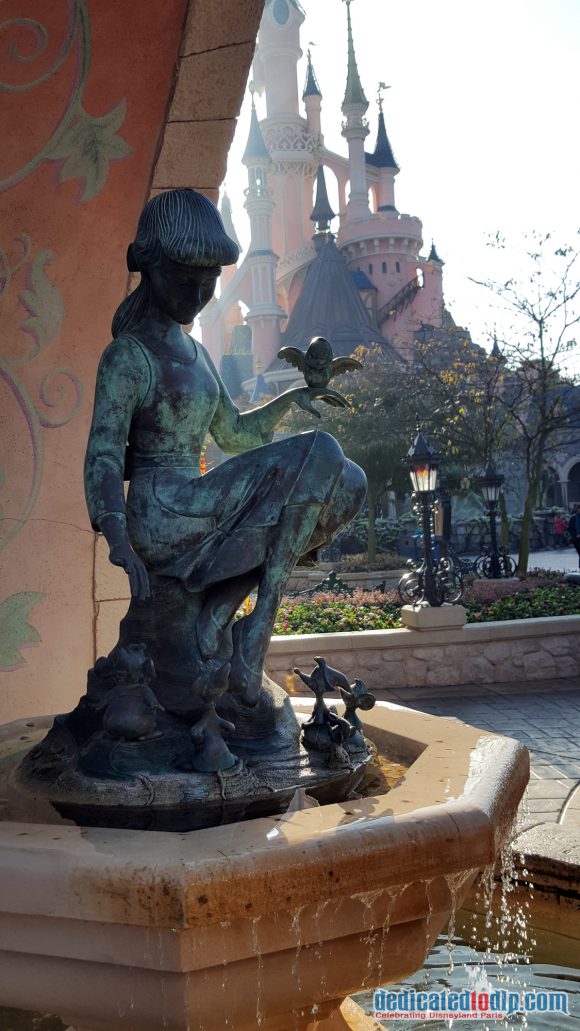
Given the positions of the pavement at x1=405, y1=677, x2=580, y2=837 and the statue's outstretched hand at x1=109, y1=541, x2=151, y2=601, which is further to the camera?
the pavement at x1=405, y1=677, x2=580, y2=837

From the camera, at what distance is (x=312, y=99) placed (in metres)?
57.0

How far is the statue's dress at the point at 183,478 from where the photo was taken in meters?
2.27

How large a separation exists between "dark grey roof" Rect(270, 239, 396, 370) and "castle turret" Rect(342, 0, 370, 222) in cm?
385

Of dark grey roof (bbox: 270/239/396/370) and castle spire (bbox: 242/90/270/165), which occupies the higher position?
castle spire (bbox: 242/90/270/165)

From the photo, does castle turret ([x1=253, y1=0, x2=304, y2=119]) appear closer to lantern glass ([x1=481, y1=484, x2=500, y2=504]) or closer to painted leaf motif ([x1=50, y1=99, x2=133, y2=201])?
lantern glass ([x1=481, y1=484, x2=500, y2=504])

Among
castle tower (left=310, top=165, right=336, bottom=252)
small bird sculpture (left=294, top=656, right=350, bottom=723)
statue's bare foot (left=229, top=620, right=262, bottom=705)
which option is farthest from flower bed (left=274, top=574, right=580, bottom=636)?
castle tower (left=310, top=165, right=336, bottom=252)

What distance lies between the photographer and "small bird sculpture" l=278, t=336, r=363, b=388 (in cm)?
267

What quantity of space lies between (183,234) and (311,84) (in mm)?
Result: 61594

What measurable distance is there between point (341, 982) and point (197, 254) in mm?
1845

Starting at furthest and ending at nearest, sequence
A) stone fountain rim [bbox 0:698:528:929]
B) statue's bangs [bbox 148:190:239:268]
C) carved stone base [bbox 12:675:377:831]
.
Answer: statue's bangs [bbox 148:190:239:268] < carved stone base [bbox 12:675:377:831] < stone fountain rim [bbox 0:698:528:929]

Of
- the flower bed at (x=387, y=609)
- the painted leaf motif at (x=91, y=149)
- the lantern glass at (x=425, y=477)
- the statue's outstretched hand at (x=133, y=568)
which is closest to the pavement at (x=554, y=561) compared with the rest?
the flower bed at (x=387, y=609)

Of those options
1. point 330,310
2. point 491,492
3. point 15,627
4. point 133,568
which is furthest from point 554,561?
point 330,310

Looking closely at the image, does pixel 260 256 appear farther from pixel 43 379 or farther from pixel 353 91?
pixel 43 379

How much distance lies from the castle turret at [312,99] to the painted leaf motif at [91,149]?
189ft
